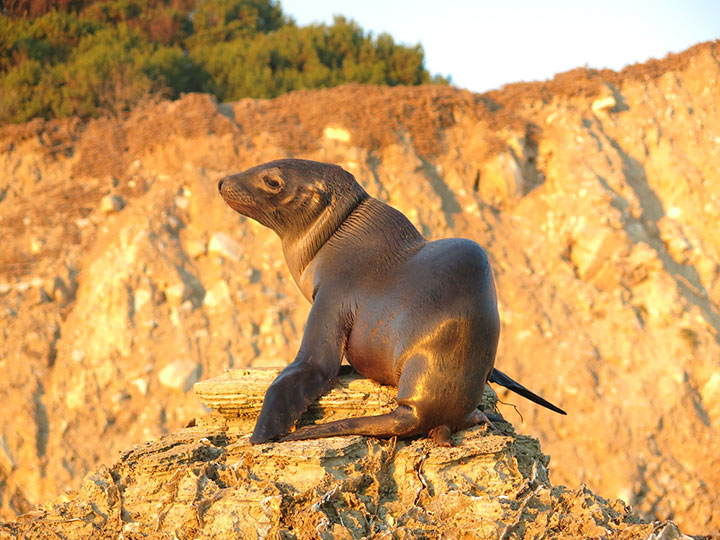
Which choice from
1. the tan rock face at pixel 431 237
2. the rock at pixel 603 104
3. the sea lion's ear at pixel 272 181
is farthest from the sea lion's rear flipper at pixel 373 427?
the rock at pixel 603 104

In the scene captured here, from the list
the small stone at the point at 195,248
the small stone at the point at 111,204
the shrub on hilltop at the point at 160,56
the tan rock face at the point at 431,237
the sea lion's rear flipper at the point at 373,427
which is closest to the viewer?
the sea lion's rear flipper at the point at 373,427

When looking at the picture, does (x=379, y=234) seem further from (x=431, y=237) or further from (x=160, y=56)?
(x=160, y=56)

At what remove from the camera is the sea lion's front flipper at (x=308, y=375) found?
473cm

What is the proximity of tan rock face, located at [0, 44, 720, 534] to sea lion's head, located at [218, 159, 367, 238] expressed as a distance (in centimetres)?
702

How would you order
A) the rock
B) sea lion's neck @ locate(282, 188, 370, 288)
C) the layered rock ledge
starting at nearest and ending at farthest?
1. the layered rock ledge
2. sea lion's neck @ locate(282, 188, 370, 288)
3. the rock

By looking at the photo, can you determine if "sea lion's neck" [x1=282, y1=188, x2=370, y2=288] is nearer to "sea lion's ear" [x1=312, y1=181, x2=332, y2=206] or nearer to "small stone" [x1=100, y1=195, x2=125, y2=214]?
"sea lion's ear" [x1=312, y1=181, x2=332, y2=206]

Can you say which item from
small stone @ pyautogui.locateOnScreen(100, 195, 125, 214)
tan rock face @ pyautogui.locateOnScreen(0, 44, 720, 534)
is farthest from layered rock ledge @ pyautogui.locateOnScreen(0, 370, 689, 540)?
small stone @ pyautogui.locateOnScreen(100, 195, 125, 214)

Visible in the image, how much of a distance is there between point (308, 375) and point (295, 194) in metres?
1.42

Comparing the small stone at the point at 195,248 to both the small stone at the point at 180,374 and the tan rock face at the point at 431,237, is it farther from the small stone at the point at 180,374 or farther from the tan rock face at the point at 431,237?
the small stone at the point at 180,374

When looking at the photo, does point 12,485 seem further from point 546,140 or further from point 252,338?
point 546,140

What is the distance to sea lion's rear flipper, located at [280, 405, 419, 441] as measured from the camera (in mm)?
4703

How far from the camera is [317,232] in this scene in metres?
5.56

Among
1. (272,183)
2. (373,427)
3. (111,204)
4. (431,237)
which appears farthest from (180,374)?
(373,427)

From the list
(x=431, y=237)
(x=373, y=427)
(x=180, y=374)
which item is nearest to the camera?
(x=373, y=427)
